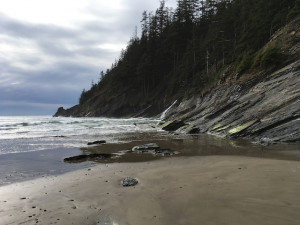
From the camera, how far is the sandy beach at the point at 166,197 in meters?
4.37

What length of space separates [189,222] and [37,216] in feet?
9.82

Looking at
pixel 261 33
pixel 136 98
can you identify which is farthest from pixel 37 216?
pixel 136 98

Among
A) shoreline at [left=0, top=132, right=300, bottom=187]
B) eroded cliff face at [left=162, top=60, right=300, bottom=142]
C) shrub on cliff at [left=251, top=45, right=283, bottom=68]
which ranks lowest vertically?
shoreline at [left=0, top=132, right=300, bottom=187]

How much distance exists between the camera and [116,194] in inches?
230

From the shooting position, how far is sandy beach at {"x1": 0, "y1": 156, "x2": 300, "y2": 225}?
4.37 metres

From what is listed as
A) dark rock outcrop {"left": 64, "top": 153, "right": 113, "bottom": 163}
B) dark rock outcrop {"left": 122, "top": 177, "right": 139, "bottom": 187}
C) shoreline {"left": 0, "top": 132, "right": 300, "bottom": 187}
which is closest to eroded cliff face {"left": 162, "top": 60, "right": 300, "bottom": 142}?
shoreline {"left": 0, "top": 132, "right": 300, "bottom": 187}

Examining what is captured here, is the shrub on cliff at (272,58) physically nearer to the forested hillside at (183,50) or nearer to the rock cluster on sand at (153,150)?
the forested hillside at (183,50)

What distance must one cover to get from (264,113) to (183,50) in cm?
5530

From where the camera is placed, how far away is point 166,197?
17.9 ft

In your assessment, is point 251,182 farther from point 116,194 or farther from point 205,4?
point 205,4

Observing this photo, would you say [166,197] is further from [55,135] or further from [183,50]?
[183,50]

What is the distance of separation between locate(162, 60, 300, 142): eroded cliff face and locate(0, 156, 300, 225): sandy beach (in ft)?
19.3

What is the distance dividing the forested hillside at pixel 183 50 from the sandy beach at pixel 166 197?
85.0 ft

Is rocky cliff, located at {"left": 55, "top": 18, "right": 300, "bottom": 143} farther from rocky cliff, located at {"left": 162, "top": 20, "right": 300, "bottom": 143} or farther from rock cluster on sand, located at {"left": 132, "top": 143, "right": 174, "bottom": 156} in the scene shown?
rock cluster on sand, located at {"left": 132, "top": 143, "right": 174, "bottom": 156}
